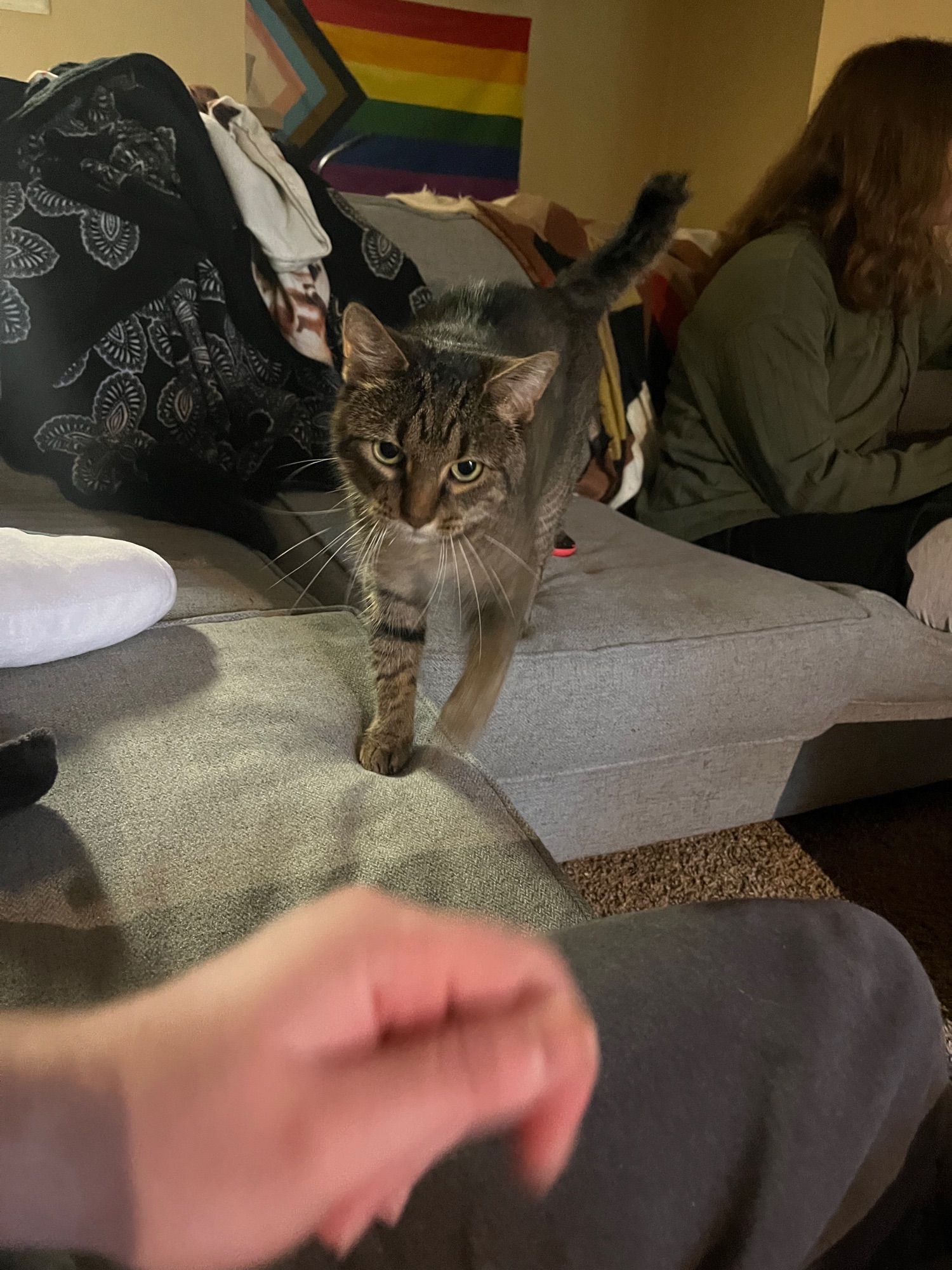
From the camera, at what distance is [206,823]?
602mm

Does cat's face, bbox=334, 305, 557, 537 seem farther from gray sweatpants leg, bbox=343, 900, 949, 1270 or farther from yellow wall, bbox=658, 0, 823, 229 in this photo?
yellow wall, bbox=658, 0, 823, 229

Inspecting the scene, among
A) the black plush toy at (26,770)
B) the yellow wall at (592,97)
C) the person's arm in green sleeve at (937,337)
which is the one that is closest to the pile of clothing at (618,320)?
the person's arm in green sleeve at (937,337)

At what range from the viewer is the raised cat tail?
46.1 inches

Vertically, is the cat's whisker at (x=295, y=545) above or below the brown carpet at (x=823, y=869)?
above

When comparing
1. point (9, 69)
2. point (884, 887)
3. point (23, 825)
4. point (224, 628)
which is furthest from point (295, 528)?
point (9, 69)

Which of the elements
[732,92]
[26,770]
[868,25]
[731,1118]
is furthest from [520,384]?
[732,92]

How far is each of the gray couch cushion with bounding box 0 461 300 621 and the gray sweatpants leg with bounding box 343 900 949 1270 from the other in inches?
26.5

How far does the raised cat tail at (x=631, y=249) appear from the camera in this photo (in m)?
1.17

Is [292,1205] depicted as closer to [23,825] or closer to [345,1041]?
[345,1041]

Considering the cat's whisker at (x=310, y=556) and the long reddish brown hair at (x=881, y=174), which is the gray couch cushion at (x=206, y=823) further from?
the long reddish brown hair at (x=881, y=174)

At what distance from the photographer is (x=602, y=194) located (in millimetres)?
2852

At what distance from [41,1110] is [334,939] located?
4.2 inches

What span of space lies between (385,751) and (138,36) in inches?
91.2

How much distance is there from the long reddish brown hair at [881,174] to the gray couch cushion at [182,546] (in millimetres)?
1075
